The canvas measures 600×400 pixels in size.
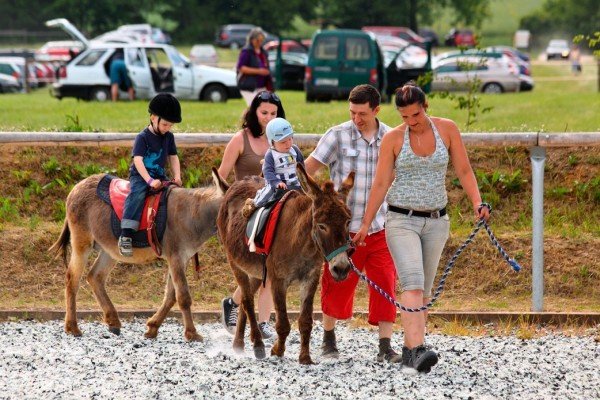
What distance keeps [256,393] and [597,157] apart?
711 cm

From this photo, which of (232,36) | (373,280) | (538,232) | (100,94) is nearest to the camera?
(373,280)

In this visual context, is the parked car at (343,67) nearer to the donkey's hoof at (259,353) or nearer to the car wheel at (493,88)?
the car wheel at (493,88)

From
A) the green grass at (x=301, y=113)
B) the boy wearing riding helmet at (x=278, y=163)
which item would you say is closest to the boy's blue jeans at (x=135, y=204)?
the boy wearing riding helmet at (x=278, y=163)

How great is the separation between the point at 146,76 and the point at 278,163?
2445 centimetres

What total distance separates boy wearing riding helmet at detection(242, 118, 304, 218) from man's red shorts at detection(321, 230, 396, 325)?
0.66 meters

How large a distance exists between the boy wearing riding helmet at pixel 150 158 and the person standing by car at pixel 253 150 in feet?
1.62

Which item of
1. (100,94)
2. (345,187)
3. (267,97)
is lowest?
(100,94)

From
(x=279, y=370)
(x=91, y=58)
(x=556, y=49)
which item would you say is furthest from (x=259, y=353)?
(x=556, y=49)

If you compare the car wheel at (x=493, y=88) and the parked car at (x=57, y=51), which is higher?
the parked car at (x=57, y=51)

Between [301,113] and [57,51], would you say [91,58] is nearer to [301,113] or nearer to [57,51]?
[301,113]

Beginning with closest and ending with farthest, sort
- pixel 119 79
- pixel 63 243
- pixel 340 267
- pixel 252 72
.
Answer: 1. pixel 340 267
2. pixel 63 243
3. pixel 252 72
4. pixel 119 79

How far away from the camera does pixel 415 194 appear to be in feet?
29.3

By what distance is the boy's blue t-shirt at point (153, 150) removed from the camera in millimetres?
10359

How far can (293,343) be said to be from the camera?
33.9 ft
